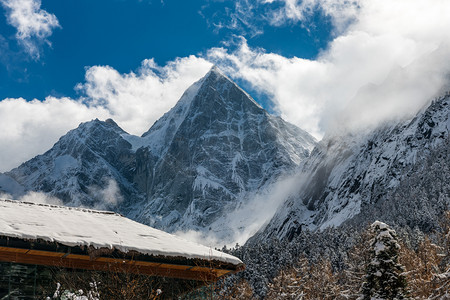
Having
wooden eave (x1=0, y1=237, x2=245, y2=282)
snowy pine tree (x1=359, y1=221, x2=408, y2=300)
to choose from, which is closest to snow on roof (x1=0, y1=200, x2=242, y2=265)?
wooden eave (x1=0, y1=237, x2=245, y2=282)

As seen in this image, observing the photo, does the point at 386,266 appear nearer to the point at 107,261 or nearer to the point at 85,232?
the point at 107,261

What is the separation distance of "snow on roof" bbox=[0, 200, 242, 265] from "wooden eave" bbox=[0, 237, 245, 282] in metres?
0.22

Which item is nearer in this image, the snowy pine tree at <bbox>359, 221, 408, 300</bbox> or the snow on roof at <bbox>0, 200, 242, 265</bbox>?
the snow on roof at <bbox>0, 200, 242, 265</bbox>

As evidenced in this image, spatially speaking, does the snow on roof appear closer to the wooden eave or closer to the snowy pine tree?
the wooden eave

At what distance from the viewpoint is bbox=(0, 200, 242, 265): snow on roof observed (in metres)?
9.95

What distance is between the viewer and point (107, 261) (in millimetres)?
10828

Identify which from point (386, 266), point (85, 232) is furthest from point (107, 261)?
point (386, 266)

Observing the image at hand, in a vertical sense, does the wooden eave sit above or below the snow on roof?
below

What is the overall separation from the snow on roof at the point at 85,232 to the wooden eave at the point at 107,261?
216 mm

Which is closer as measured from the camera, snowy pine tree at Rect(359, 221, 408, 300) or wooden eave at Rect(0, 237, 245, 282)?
wooden eave at Rect(0, 237, 245, 282)

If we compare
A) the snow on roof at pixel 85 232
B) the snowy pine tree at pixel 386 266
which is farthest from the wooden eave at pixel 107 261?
the snowy pine tree at pixel 386 266

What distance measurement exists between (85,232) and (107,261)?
82cm

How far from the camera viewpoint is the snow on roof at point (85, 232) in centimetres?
995

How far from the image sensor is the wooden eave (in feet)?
32.7
